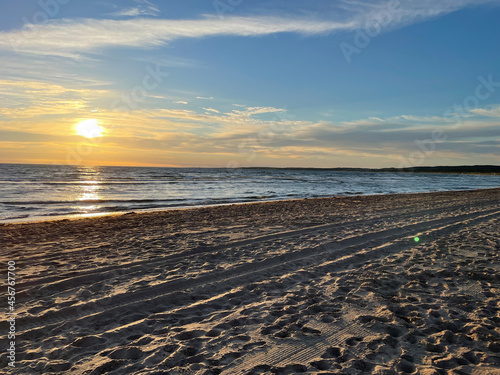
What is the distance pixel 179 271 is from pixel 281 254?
2.52m

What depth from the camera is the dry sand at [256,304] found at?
A: 362cm

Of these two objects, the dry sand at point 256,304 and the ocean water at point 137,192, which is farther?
the ocean water at point 137,192

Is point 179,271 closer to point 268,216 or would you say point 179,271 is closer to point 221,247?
point 221,247

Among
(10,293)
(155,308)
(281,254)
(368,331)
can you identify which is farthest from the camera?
(281,254)

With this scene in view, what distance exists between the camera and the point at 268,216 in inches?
589

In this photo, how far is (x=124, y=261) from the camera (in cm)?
748

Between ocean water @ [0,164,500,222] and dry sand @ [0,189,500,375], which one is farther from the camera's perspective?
ocean water @ [0,164,500,222]

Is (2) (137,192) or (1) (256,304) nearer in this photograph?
(1) (256,304)

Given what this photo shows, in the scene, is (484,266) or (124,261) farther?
(124,261)

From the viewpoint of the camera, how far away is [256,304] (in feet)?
16.8

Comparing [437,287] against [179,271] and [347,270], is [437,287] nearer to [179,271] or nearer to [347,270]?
[347,270]

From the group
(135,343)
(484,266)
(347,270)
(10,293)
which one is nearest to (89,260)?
(10,293)

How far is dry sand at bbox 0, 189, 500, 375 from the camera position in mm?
3619

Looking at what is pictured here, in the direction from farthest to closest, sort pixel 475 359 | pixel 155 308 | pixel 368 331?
pixel 155 308
pixel 368 331
pixel 475 359
